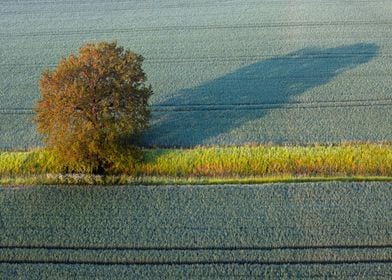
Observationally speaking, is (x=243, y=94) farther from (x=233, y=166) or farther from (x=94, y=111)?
(x=94, y=111)

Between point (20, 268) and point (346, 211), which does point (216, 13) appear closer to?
point (346, 211)

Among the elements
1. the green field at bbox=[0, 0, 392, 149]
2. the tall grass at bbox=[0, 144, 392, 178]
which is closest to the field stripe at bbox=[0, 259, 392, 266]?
the tall grass at bbox=[0, 144, 392, 178]

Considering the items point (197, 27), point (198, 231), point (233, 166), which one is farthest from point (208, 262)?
point (197, 27)

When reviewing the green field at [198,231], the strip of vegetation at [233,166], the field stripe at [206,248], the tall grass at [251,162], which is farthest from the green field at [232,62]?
the field stripe at [206,248]

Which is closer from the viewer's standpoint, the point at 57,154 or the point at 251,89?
the point at 57,154

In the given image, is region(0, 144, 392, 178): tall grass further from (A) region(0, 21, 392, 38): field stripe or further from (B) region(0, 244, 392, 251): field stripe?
(A) region(0, 21, 392, 38): field stripe

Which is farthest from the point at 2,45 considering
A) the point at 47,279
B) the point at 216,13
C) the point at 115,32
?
the point at 47,279

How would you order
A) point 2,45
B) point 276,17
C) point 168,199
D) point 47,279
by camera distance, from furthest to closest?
point 276,17, point 2,45, point 168,199, point 47,279
